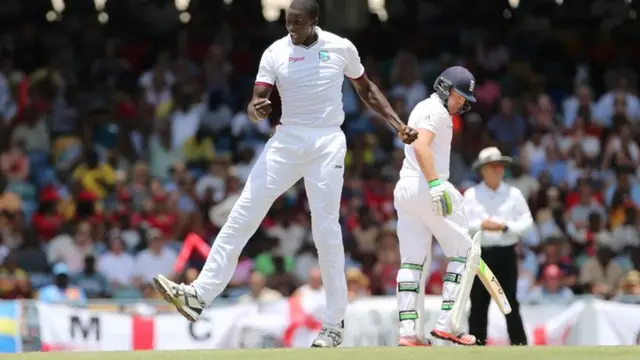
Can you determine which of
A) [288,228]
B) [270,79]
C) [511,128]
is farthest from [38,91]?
[270,79]

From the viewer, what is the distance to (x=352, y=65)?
37.7ft

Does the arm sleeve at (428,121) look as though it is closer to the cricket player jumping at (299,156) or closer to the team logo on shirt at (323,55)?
the cricket player jumping at (299,156)

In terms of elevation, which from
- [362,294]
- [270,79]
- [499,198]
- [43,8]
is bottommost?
[362,294]

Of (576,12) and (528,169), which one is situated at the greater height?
(576,12)

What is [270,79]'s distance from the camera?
11250 mm

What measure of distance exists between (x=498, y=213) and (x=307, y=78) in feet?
12.6

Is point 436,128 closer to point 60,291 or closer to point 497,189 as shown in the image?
point 497,189

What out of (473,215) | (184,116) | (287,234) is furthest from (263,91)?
(184,116)

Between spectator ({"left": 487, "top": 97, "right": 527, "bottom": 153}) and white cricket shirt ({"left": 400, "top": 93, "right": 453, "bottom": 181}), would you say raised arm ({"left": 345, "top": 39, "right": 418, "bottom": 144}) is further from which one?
spectator ({"left": 487, "top": 97, "right": 527, "bottom": 153})

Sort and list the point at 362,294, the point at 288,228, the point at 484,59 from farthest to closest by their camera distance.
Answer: the point at 484,59 < the point at 288,228 < the point at 362,294

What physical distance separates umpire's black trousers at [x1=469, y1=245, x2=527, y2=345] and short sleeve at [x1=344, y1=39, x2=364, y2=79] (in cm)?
348

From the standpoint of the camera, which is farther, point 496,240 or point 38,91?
point 38,91

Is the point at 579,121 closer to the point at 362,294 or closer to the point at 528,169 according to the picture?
the point at 528,169

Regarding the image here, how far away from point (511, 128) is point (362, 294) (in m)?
5.60
